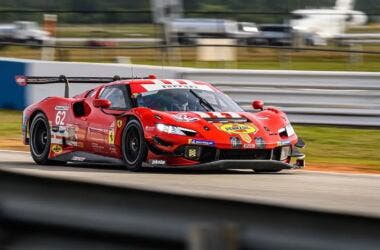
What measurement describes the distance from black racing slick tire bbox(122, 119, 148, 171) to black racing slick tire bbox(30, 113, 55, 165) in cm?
171

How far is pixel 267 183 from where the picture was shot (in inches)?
396

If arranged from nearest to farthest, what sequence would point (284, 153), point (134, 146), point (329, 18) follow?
point (134, 146), point (284, 153), point (329, 18)

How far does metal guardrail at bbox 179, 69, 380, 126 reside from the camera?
51.9 ft

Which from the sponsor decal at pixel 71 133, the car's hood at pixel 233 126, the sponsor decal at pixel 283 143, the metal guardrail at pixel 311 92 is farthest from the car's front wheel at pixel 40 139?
the metal guardrail at pixel 311 92

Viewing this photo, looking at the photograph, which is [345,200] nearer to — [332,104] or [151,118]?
[151,118]

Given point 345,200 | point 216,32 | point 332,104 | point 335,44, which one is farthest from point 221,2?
point 345,200

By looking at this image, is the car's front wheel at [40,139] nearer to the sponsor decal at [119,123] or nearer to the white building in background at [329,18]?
the sponsor decal at [119,123]

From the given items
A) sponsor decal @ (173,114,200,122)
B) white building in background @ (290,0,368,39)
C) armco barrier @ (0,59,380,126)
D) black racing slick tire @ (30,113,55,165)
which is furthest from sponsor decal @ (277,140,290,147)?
white building in background @ (290,0,368,39)

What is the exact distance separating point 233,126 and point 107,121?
1.50 metres

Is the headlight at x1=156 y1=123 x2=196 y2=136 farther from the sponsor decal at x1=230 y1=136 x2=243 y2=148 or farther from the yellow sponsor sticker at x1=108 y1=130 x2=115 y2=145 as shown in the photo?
the yellow sponsor sticker at x1=108 y1=130 x2=115 y2=145

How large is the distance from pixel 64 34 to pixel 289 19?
520cm

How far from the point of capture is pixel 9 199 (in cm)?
377

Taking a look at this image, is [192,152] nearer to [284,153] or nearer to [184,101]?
[184,101]

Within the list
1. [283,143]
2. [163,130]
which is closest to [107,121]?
[163,130]
